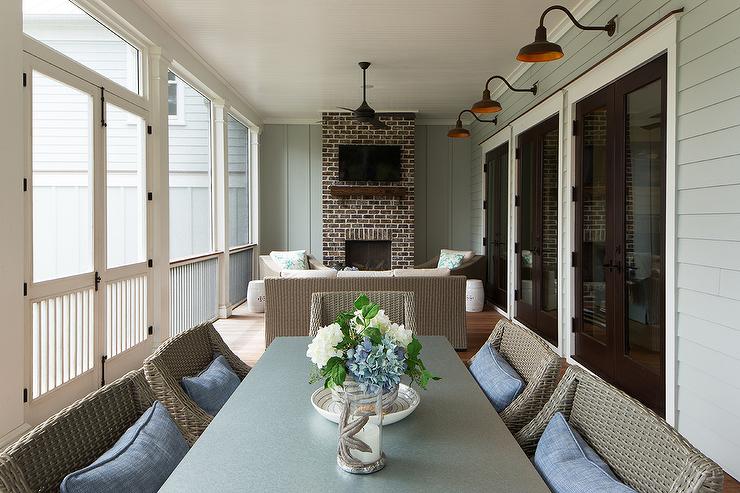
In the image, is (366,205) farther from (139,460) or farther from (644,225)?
(139,460)

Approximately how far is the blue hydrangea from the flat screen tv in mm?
7608

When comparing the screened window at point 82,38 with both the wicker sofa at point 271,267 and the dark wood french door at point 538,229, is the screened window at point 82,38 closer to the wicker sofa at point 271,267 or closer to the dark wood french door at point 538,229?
the wicker sofa at point 271,267

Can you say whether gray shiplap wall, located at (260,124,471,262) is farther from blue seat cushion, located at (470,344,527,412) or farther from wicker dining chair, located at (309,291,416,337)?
blue seat cushion, located at (470,344,527,412)

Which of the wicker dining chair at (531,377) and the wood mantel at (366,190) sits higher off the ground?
the wood mantel at (366,190)

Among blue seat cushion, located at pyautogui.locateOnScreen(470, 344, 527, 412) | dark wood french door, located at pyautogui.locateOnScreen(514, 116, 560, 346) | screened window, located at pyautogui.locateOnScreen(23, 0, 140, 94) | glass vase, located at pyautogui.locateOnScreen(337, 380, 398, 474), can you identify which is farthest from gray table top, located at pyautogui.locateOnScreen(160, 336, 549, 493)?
dark wood french door, located at pyautogui.locateOnScreen(514, 116, 560, 346)

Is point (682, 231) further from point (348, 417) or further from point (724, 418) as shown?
point (348, 417)

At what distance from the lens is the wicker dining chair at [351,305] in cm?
302

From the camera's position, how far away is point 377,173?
884 cm

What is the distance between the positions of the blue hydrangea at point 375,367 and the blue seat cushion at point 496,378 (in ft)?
2.20

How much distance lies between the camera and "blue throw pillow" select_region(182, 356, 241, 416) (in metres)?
1.92

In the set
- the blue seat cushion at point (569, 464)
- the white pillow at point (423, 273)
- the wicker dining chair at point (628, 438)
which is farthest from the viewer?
the white pillow at point (423, 273)

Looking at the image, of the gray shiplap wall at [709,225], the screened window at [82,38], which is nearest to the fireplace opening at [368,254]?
the screened window at [82,38]

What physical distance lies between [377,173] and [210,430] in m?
7.58

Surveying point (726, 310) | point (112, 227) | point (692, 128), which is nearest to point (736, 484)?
point (726, 310)
